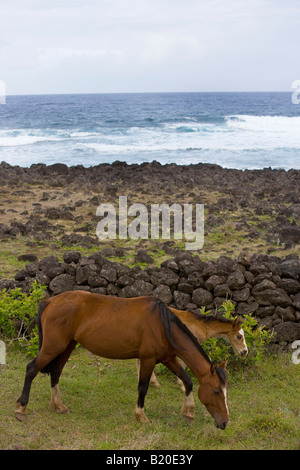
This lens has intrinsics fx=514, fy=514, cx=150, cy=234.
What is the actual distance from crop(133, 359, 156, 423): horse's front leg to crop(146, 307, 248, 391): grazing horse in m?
1.14

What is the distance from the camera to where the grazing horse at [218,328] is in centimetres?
639

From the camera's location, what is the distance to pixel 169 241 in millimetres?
13250

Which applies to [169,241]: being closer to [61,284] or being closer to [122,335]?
[61,284]

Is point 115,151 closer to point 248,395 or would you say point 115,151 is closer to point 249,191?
point 249,191

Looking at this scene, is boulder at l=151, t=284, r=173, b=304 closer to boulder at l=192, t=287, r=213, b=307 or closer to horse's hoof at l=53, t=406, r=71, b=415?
boulder at l=192, t=287, r=213, b=307

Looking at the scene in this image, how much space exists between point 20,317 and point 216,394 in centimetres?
392

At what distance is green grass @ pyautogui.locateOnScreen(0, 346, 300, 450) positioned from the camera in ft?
17.0

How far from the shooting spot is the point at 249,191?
1977cm

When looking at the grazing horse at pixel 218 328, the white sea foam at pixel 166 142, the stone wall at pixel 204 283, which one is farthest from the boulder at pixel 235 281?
the white sea foam at pixel 166 142

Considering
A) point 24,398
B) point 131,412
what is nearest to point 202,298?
point 131,412

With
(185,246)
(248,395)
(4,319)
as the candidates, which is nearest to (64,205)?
(185,246)

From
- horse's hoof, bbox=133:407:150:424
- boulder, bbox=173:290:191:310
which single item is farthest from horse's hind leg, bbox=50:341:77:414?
boulder, bbox=173:290:191:310

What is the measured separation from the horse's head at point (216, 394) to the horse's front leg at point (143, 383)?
2.04ft
